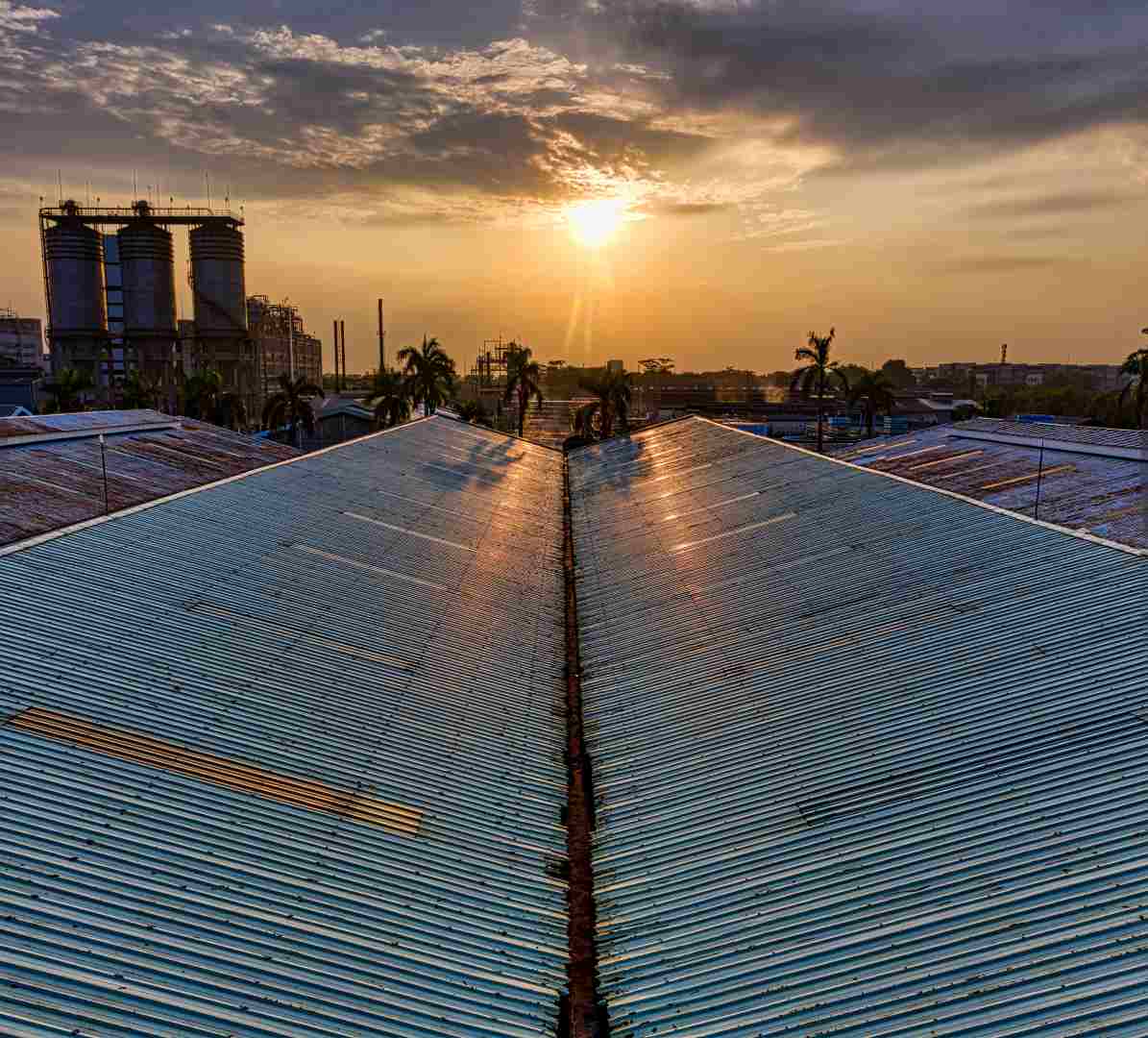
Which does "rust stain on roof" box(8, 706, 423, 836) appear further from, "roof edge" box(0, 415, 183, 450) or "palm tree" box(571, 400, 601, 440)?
"palm tree" box(571, 400, 601, 440)

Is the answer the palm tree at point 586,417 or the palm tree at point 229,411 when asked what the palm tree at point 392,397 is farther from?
A: the palm tree at point 229,411

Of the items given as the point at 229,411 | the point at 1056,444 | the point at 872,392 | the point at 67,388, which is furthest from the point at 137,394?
the point at 1056,444

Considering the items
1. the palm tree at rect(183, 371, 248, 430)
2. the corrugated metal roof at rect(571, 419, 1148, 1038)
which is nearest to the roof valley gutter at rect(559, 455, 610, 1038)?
the corrugated metal roof at rect(571, 419, 1148, 1038)

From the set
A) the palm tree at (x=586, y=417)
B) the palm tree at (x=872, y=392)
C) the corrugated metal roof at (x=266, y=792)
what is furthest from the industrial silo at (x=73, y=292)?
the corrugated metal roof at (x=266, y=792)

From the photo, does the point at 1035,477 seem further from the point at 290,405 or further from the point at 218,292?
the point at 218,292

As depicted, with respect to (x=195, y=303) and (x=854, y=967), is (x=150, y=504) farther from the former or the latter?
(x=195, y=303)
